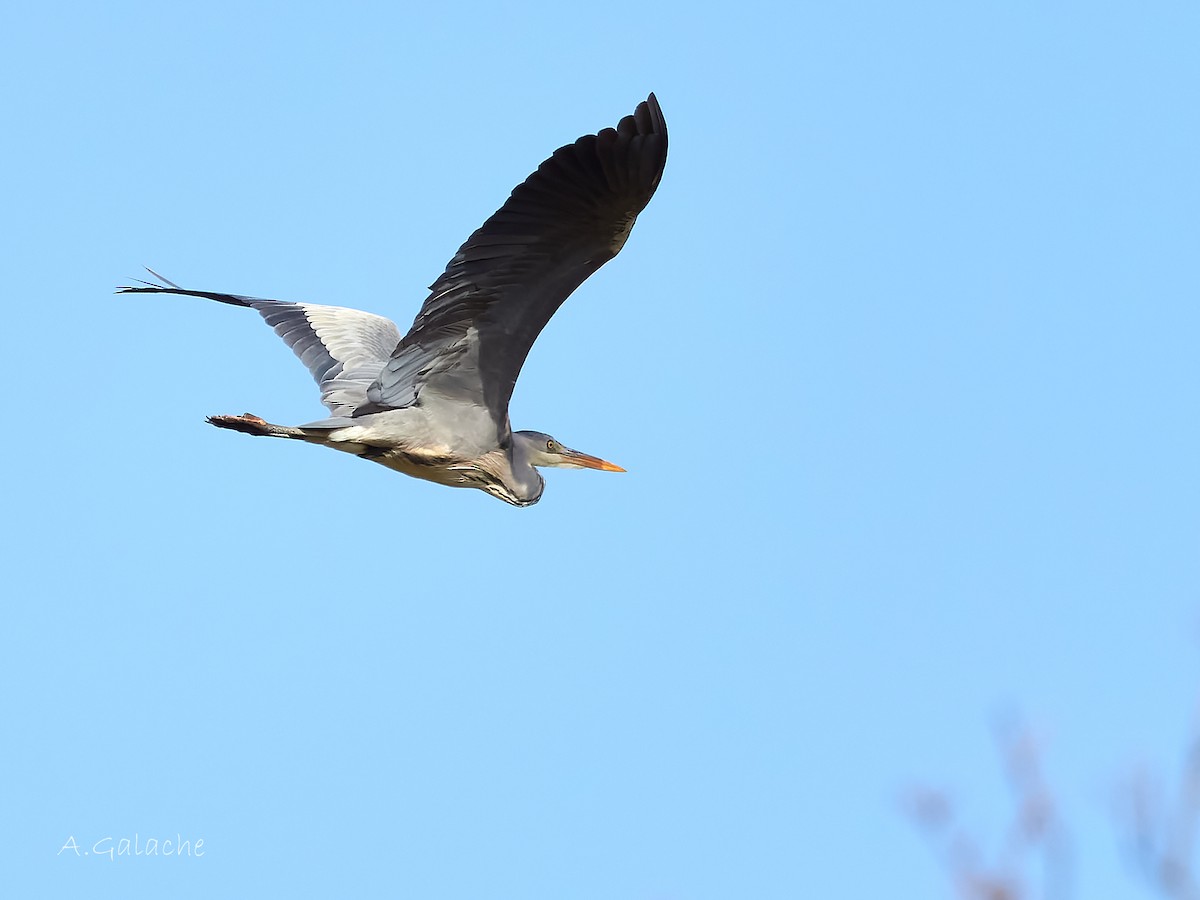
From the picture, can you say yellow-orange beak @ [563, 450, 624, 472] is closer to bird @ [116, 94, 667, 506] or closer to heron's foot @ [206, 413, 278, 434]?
bird @ [116, 94, 667, 506]

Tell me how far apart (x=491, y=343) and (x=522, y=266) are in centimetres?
66

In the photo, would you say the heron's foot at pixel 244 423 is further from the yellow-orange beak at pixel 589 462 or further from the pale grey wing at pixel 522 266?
the yellow-orange beak at pixel 589 462

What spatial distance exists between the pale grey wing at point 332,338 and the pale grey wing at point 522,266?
0.79m

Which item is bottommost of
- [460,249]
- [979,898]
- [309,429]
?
[979,898]

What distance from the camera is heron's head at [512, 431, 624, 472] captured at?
28.0ft

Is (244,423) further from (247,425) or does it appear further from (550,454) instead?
(550,454)

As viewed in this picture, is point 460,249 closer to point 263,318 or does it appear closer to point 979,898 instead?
point 263,318

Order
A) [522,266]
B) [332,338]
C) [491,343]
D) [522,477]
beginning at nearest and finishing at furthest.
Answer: [522,266] → [491,343] → [522,477] → [332,338]

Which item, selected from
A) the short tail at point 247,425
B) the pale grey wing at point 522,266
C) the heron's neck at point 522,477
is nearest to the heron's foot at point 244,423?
the short tail at point 247,425

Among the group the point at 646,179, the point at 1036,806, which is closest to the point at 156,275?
the point at 646,179

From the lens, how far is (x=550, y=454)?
352 inches

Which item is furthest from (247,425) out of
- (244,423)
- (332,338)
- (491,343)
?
(332,338)

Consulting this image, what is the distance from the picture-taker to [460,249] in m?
6.63

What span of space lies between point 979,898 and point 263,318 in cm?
867
